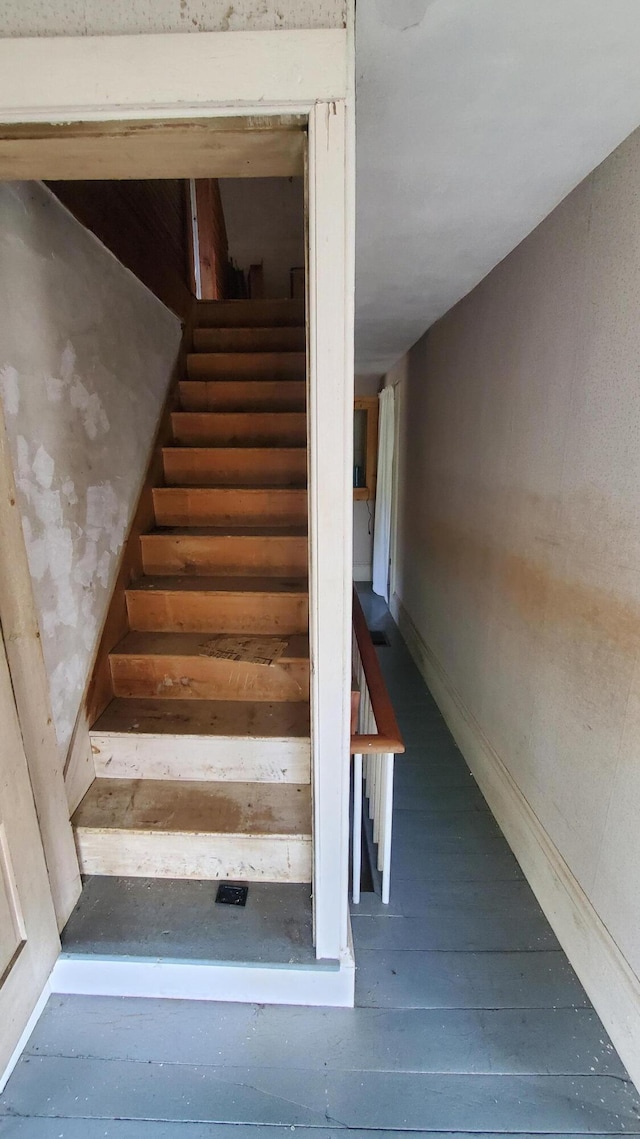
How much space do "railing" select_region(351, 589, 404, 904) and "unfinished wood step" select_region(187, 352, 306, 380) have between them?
1654 mm

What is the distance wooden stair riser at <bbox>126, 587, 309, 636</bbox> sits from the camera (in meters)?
1.98

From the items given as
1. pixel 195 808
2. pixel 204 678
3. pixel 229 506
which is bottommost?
pixel 195 808

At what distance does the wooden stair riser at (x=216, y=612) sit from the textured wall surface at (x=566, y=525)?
2.85 feet

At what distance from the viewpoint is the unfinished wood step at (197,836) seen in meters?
1.45

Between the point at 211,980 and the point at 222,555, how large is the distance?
4.83ft

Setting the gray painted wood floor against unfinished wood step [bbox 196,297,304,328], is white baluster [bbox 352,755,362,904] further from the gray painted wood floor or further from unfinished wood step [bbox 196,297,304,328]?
unfinished wood step [bbox 196,297,304,328]

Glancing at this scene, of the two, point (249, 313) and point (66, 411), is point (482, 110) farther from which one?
point (249, 313)

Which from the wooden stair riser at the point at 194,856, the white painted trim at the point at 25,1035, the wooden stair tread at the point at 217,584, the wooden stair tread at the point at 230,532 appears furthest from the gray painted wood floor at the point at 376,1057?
the wooden stair tread at the point at 230,532

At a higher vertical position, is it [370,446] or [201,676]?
[370,446]

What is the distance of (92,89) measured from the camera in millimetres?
859

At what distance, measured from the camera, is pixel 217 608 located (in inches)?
79.3

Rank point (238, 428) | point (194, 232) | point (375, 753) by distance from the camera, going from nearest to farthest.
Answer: point (375, 753)
point (238, 428)
point (194, 232)

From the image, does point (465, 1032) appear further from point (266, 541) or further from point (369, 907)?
point (266, 541)

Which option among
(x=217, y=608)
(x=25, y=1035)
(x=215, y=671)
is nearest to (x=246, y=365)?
(x=217, y=608)
